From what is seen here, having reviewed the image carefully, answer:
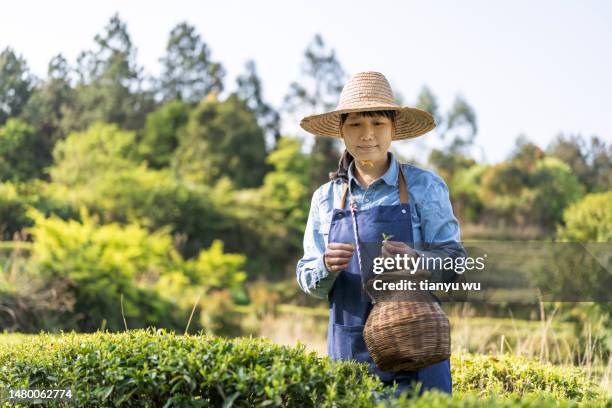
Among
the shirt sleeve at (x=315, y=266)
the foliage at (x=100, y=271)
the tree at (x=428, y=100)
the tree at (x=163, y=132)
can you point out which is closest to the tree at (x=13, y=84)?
the foliage at (x=100, y=271)

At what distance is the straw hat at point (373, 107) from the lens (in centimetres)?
276

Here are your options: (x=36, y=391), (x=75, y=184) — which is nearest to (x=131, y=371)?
(x=36, y=391)

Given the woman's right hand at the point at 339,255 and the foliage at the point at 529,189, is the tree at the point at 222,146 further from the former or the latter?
the woman's right hand at the point at 339,255

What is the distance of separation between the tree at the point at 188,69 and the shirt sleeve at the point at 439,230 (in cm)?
2332

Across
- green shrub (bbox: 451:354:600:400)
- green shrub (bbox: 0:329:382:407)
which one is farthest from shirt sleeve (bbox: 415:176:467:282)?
green shrub (bbox: 451:354:600:400)

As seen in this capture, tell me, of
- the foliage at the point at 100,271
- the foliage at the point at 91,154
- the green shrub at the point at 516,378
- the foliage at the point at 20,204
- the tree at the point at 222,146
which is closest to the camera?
the green shrub at the point at 516,378

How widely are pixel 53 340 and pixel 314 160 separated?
20.5 meters

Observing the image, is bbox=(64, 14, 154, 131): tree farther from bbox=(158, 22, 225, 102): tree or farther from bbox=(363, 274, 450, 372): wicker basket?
bbox=(363, 274, 450, 372): wicker basket

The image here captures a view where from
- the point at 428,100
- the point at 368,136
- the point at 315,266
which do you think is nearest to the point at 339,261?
the point at 315,266

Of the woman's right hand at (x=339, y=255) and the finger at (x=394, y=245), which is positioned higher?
the finger at (x=394, y=245)

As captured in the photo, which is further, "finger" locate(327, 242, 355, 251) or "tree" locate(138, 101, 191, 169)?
"tree" locate(138, 101, 191, 169)

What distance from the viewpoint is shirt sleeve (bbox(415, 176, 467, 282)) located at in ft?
8.12

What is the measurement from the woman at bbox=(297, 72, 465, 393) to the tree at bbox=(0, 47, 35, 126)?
1024cm

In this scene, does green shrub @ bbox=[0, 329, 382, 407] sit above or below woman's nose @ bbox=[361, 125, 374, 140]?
below
